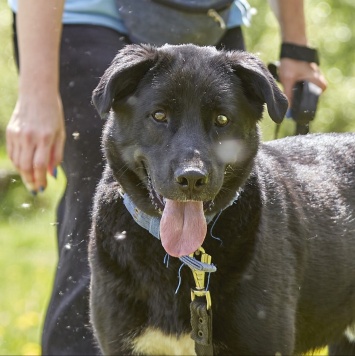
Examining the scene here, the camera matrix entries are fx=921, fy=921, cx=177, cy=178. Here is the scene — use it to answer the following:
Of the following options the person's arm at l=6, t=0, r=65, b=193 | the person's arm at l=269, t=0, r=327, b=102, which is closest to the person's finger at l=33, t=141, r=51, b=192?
the person's arm at l=6, t=0, r=65, b=193

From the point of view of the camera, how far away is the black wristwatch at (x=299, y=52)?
4305mm

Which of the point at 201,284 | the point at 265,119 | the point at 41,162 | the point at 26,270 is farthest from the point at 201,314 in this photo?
the point at 265,119

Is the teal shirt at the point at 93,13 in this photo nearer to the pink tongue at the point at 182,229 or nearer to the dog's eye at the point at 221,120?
the dog's eye at the point at 221,120

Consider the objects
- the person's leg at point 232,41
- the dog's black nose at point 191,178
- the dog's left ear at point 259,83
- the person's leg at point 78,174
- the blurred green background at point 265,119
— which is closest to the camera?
the dog's black nose at point 191,178

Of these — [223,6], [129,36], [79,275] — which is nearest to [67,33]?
[129,36]

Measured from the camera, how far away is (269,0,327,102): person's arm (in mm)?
4352

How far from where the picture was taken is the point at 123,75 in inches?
133

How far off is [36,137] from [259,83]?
2.79ft

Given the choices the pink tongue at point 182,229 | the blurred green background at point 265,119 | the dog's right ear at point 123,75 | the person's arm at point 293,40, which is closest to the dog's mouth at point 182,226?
the pink tongue at point 182,229

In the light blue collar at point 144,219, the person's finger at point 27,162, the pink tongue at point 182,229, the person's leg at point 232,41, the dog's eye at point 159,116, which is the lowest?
the light blue collar at point 144,219

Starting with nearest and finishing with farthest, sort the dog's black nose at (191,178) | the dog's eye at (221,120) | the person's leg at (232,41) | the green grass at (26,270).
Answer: the dog's black nose at (191,178) → the dog's eye at (221,120) → the person's leg at (232,41) → the green grass at (26,270)

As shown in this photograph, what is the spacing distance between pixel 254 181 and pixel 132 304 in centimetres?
68

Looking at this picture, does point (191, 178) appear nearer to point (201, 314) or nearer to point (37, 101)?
point (201, 314)

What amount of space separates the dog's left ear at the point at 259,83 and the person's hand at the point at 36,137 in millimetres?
713
